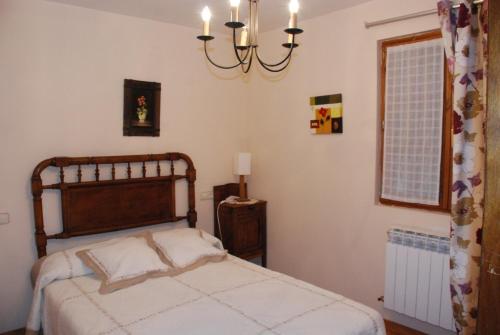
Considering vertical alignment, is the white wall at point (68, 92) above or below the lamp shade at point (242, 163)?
above

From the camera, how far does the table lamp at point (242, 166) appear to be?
11.9 feet

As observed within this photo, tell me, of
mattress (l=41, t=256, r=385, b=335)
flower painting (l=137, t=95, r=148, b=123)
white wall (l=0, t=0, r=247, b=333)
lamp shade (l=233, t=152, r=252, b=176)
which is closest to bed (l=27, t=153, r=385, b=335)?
mattress (l=41, t=256, r=385, b=335)

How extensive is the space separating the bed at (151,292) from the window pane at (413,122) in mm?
1056

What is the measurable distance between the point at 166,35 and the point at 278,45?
1.05m

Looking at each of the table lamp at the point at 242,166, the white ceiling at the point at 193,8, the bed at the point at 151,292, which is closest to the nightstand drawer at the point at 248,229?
the table lamp at the point at 242,166

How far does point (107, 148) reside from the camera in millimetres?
3098

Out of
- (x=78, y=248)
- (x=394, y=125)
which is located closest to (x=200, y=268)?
(x=78, y=248)

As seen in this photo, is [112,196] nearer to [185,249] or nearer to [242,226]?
[185,249]

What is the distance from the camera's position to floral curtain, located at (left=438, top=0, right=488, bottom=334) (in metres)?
2.20

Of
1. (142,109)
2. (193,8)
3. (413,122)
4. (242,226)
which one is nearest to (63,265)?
(142,109)

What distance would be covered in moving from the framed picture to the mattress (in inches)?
50.8

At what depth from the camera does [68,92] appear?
114 inches

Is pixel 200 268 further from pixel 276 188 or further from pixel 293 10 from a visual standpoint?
pixel 293 10

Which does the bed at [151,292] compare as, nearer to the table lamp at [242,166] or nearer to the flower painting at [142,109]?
the flower painting at [142,109]
